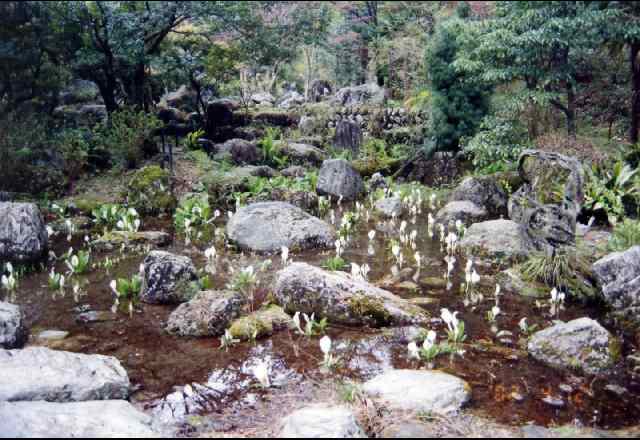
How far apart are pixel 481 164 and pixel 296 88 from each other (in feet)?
73.8

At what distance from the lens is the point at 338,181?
13.5 metres

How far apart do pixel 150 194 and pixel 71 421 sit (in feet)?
32.0

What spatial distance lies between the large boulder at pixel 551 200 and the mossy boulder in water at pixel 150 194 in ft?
26.9

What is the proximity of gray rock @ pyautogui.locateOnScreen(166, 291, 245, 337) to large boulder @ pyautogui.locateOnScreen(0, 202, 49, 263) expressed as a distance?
3844 millimetres

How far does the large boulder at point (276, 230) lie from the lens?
364 inches

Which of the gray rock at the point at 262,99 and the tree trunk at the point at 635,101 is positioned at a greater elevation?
the tree trunk at the point at 635,101

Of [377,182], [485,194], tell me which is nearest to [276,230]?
[485,194]

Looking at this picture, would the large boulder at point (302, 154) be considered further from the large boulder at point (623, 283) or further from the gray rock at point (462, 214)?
the large boulder at point (623, 283)

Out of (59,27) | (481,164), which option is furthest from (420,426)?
(59,27)

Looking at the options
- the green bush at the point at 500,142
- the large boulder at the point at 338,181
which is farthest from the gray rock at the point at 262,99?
the green bush at the point at 500,142

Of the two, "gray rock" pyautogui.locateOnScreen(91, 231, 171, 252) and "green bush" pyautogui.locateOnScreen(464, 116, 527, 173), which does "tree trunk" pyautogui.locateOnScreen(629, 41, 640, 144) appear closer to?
"green bush" pyautogui.locateOnScreen(464, 116, 527, 173)

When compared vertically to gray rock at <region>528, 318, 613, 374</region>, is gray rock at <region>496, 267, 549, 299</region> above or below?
below

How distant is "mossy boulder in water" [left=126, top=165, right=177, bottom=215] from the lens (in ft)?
41.4

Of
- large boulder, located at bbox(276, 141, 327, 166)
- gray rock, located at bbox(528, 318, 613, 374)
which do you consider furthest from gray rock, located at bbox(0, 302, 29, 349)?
large boulder, located at bbox(276, 141, 327, 166)
